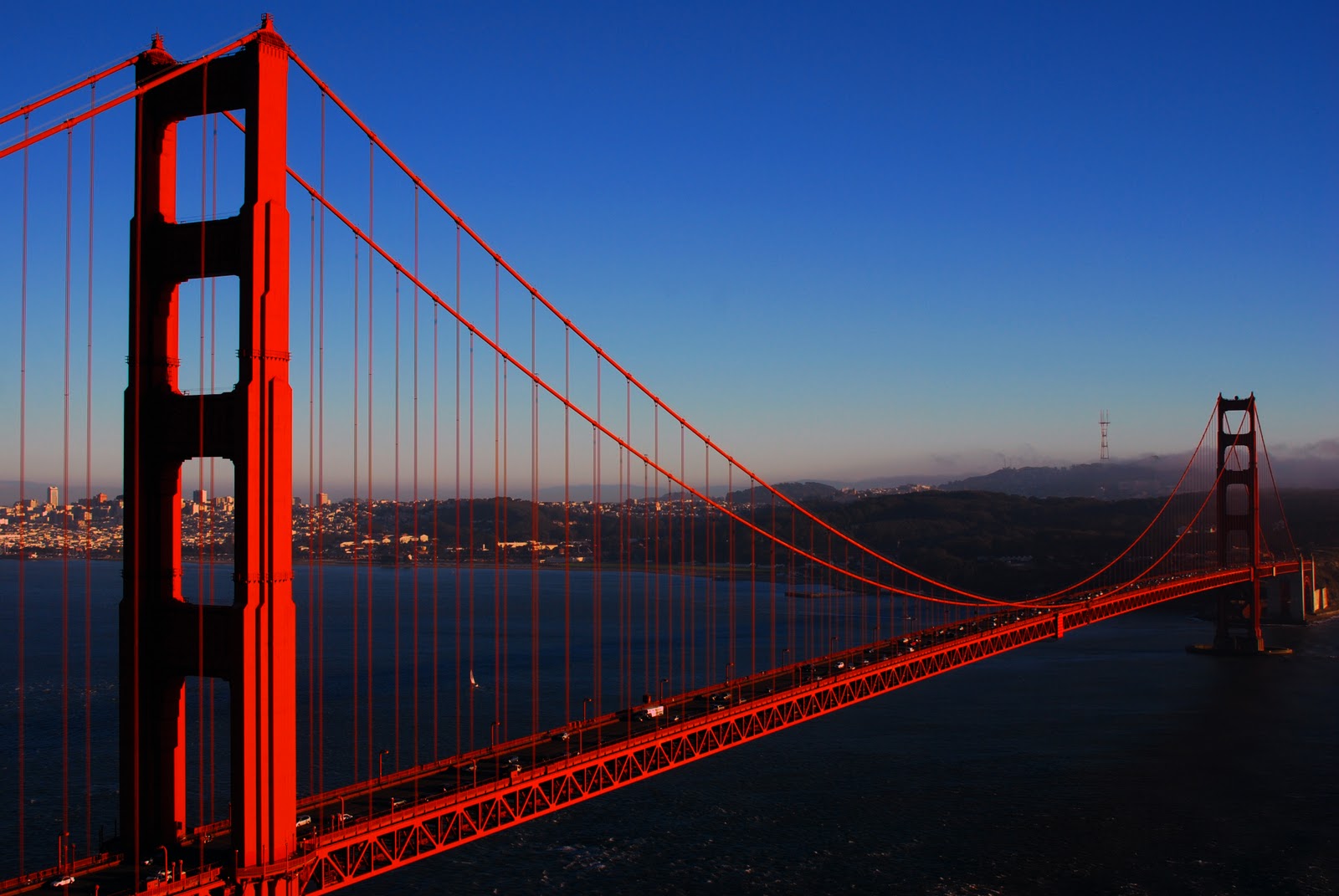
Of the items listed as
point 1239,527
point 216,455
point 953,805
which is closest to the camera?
point 216,455

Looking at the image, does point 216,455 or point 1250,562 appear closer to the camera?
point 216,455

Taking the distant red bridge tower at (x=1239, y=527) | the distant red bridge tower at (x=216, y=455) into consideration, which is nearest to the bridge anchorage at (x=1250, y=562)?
the distant red bridge tower at (x=1239, y=527)

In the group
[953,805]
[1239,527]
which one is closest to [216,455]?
→ [953,805]

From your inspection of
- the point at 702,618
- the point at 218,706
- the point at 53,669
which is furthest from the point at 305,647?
the point at 702,618

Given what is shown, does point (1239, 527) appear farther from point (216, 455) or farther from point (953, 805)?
point (216, 455)

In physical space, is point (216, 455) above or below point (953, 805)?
above

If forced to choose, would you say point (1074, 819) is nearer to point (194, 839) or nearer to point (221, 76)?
point (194, 839)

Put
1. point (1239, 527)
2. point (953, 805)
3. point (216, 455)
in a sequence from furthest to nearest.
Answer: point (1239, 527) < point (953, 805) < point (216, 455)
